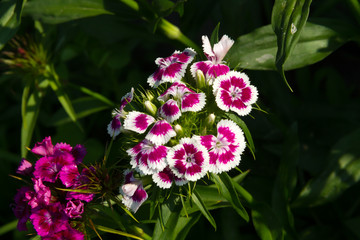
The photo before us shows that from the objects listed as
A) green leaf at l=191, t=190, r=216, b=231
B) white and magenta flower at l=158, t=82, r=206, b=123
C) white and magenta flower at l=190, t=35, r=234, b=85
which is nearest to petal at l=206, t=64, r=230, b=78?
white and magenta flower at l=190, t=35, r=234, b=85

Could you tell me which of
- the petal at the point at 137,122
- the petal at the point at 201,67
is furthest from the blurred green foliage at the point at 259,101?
the petal at the point at 137,122

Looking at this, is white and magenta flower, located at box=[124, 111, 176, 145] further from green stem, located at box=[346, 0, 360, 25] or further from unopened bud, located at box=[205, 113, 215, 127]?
green stem, located at box=[346, 0, 360, 25]

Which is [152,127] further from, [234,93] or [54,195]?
[54,195]

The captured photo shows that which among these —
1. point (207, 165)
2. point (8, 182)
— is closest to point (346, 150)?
point (207, 165)

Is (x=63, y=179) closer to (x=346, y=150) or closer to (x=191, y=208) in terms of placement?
(x=191, y=208)

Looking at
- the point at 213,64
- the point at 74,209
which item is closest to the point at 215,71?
the point at 213,64

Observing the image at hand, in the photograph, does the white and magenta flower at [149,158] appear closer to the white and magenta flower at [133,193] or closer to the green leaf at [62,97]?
the white and magenta flower at [133,193]
